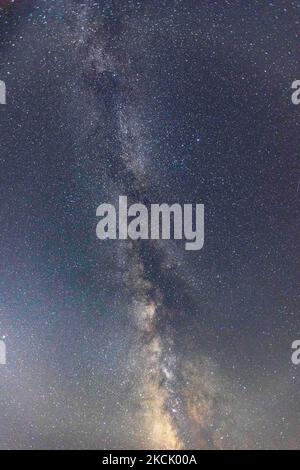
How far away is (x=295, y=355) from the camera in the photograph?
4.11m
